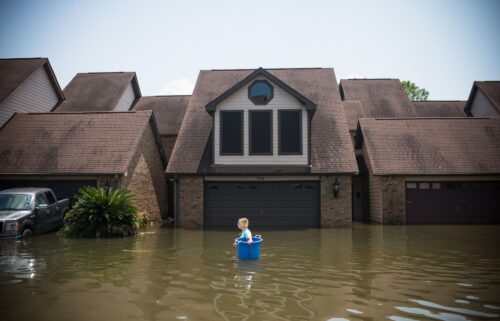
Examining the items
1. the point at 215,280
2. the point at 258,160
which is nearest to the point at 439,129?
the point at 258,160

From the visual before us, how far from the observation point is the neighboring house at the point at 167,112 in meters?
27.4

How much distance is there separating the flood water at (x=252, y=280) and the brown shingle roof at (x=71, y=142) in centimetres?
565

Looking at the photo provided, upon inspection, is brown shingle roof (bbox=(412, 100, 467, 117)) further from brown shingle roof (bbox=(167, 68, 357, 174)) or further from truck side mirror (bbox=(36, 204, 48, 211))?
truck side mirror (bbox=(36, 204, 48, 211))

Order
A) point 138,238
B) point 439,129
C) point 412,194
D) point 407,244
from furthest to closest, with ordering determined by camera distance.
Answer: point 439,129
point 412,194
point 138,238
point 407,244

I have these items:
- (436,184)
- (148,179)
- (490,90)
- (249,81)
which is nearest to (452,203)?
(436,184)

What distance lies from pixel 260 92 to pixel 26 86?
15444 millimetres

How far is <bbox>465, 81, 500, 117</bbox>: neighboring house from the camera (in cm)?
2785

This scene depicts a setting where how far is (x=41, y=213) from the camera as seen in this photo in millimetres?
15523

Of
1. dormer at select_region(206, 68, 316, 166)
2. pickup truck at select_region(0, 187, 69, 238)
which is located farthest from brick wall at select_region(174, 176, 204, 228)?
pickup truck at select_region(0, 187, 69, 238)

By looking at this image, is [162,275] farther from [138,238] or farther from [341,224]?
[341,224]

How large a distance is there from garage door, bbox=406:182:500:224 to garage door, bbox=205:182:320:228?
514cm

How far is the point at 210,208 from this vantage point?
64.3 ft

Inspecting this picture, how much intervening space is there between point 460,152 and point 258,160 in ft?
34.7

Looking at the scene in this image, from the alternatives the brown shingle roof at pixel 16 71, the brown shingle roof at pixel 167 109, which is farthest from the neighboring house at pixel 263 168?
the brown shingle roof at pixel 16 71
